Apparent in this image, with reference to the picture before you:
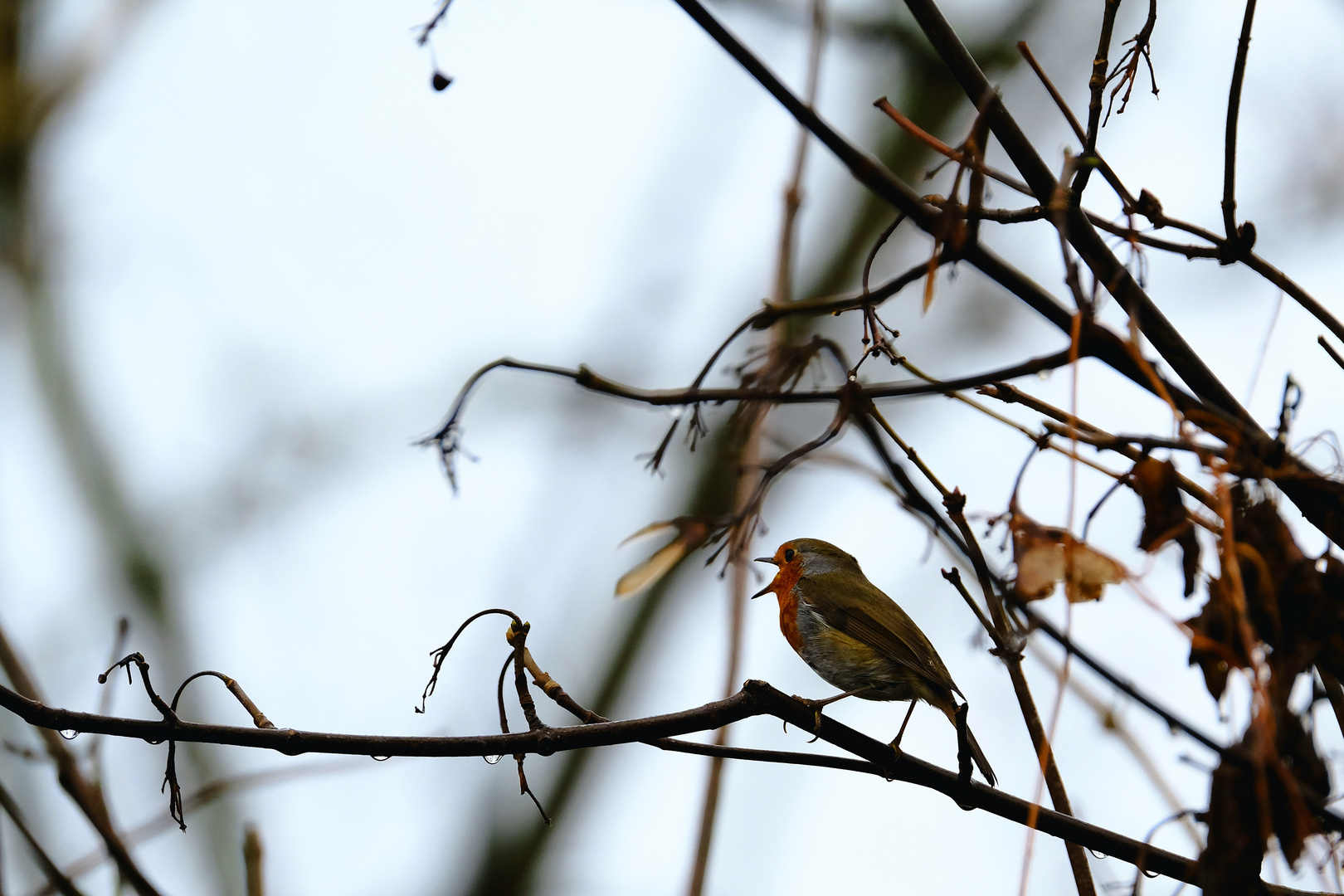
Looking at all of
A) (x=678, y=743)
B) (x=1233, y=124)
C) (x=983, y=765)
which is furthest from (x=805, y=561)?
(x=1233, y=124)

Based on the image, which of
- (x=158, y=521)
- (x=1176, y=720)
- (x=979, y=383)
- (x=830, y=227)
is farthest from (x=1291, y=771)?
(x=158, y=521)

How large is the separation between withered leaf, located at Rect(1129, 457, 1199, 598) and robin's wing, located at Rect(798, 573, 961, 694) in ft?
3.81

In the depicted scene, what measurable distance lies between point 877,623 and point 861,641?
0.06 meters

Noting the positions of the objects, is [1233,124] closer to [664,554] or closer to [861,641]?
[664,554]

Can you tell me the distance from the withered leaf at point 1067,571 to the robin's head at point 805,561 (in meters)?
1.65

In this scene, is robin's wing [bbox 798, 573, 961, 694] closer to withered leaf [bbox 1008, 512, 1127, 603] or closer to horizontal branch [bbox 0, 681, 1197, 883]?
horizontal branch [bbox 0, 681, 1197, 883]

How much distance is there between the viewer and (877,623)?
2.54 metres

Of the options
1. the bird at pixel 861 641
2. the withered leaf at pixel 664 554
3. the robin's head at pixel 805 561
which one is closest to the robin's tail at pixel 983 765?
the bird at pixel 861 641

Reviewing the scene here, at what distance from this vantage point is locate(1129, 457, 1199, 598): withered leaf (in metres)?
1.23

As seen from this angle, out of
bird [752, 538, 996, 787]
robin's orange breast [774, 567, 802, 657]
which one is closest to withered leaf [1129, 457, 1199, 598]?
bird [752, 538, 996, 787]

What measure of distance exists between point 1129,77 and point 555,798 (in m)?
6.01

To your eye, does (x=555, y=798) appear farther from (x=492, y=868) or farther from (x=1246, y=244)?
(x=1246, y=244)

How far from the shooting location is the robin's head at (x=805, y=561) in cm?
298

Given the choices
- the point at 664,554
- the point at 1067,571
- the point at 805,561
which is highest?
the point at 805,561
